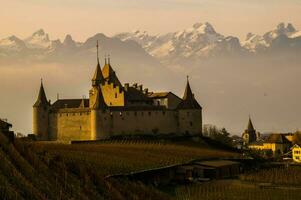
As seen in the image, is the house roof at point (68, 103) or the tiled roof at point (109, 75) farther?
the tiled roof at point (109, 75)

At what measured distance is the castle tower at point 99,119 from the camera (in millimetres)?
81312

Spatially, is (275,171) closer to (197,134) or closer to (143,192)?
(197,134)

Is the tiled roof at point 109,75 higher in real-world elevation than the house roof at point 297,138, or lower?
higher

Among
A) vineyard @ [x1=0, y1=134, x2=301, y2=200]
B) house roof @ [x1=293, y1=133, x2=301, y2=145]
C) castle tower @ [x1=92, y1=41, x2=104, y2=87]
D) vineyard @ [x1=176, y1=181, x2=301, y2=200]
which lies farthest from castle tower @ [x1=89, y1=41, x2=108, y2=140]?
house roof @ [x1=293, y1=133, x2=301, y2=145]

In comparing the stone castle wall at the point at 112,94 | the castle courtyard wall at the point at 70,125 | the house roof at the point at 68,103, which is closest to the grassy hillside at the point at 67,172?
the castle courtyard wall at the point at 70,125

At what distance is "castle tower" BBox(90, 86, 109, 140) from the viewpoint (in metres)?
81.3

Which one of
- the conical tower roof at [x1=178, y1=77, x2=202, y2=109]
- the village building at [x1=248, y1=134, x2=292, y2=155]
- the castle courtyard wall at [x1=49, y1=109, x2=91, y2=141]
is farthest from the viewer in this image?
the village building at [x1=248, y1=134, x2=292, y2=155]

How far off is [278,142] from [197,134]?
49.5 m

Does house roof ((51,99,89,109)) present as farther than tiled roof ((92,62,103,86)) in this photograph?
No

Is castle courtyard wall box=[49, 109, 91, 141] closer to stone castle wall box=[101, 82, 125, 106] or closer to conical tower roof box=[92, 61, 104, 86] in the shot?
stone castle wall box=[101, 82, 125, 106]

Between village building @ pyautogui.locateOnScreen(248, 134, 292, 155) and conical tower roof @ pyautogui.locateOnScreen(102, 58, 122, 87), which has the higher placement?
conical tower roof @ pyautogui.locateOnScreen(102, 58, 122, 87)

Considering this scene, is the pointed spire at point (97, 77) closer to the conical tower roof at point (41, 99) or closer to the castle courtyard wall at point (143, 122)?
the conical tower roof at point (41, 99)

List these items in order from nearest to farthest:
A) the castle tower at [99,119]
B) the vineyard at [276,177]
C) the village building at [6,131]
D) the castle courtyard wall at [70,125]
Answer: the village building at [6,131] → the vineyard at [276,177] → the castle tower at [99,119] → the castle courtyard wall at [70,125]

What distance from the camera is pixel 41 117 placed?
85.9 meters
